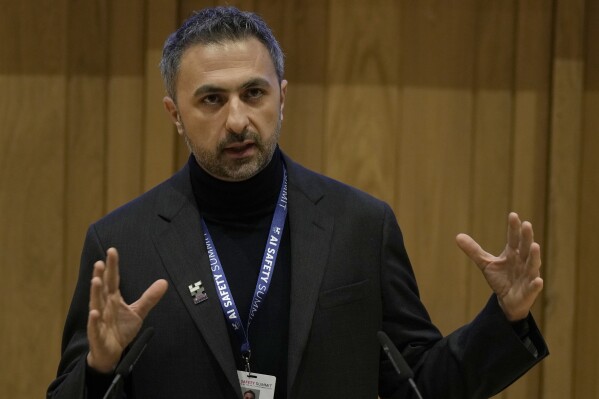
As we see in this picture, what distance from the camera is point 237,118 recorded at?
211cm

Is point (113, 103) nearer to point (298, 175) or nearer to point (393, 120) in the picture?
point (393, 120)

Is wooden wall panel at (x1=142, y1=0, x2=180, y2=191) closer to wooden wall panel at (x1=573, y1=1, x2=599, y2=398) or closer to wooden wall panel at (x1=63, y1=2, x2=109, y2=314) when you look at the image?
wooden wall panel at (x1=63, y1=2, x2=109, y2=314)

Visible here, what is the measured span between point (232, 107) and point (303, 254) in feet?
1.26

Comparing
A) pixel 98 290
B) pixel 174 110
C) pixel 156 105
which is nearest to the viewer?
pixel 98 290

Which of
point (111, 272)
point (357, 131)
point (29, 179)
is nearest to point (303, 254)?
point (111, 272)

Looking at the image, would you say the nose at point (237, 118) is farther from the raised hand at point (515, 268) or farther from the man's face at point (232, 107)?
the raised hand at point (515, 268)

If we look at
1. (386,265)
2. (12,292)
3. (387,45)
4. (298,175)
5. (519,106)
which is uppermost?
(387,45)

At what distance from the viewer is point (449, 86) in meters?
3.48

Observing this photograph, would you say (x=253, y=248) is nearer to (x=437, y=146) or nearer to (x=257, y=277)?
(x=257, y=277)

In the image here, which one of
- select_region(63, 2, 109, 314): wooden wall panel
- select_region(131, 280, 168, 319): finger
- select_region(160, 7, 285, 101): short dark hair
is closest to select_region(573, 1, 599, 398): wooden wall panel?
select_region(160, 7, 285, 101): short dark hair

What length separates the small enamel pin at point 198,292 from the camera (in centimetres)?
206

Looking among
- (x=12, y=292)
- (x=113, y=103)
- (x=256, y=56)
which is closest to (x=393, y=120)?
(x=113, y=103)

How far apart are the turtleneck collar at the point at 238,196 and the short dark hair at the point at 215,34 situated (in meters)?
0.25

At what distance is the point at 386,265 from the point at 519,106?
1548mm
